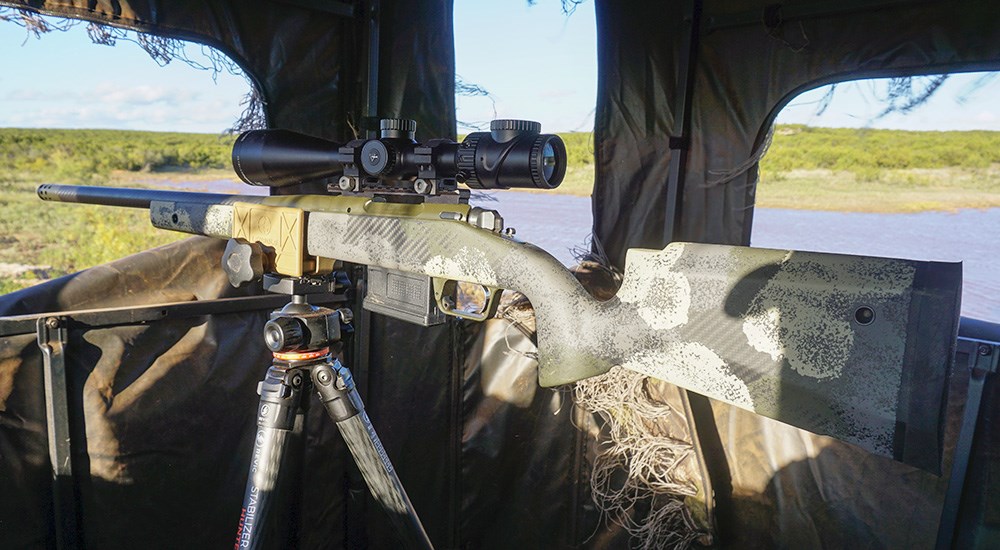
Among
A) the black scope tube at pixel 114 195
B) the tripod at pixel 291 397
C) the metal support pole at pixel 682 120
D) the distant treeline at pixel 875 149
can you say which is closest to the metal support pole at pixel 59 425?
the black scope tube at pixel 114 195

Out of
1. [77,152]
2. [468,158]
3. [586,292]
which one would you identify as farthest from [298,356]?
[77,152]

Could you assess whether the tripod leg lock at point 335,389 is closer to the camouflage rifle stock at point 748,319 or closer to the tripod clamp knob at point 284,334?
the tripod clamp knob at point 284,334

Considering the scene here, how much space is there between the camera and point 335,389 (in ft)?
5.99

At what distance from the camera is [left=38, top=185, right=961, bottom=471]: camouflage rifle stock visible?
0.98 m

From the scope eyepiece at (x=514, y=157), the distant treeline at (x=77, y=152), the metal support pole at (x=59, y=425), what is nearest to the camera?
the scope eyepiece at (x=514, y=157)

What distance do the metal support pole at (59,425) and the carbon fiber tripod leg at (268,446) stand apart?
706 millimetres

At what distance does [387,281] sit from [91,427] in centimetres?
118

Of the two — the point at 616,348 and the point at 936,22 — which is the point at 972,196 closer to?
the point at 936,22

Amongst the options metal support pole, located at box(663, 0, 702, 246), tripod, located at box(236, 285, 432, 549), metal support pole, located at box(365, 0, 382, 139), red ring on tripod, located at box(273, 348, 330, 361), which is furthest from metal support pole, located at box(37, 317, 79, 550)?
metal support pole, located at box(663, 0, 702, 246)

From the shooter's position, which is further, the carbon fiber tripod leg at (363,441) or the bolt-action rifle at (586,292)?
the carbon fiber tripod leg at (363,441)

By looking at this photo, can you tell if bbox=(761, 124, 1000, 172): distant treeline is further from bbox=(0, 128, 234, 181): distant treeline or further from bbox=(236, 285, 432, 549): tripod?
→ bbox=(0, 128, 234, 181): distant treeline

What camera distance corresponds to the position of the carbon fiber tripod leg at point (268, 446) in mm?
1764

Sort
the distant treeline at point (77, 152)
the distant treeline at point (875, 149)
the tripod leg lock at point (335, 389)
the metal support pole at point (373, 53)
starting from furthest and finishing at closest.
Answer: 1. the distant treeline at point (77, 152)
2. the metal support pole at point (373, 53)
3. the distant treeline at point (875, 149)
4. the tripod leg lock at point (335, 389)

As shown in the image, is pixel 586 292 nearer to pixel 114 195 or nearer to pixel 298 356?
pixel 298 356
